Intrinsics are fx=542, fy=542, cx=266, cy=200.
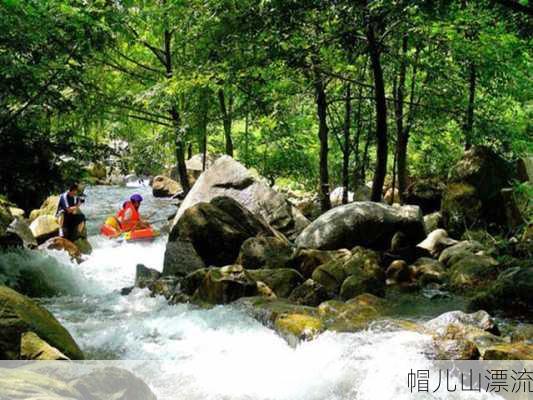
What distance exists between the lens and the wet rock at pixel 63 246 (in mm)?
10953

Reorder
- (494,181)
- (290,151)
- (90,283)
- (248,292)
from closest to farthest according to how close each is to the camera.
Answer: (248,292) < (90,283) < (494,181) < (290,151)

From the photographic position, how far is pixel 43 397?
3082 mm

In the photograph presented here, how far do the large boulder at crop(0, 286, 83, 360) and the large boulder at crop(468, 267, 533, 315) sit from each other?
16.0ft

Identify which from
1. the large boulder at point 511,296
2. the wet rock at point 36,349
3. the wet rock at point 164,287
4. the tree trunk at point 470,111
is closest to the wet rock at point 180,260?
the wet rock at point 164,287

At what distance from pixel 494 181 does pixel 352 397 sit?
7457mm

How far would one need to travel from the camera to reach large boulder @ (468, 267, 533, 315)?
6.71 m

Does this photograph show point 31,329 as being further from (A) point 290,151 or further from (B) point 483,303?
(A) point 290,151

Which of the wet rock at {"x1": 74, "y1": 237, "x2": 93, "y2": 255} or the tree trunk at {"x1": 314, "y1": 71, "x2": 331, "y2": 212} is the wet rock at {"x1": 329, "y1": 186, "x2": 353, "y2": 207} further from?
the wet rock at {"x1": 74, "y1": 237, "x2": 93, "y2": 255}

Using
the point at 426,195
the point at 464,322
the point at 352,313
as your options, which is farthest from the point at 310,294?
the point at 426,195

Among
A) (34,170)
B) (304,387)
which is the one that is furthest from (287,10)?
(304,387)

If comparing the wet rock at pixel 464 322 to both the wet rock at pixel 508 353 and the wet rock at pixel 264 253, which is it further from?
the wet rock at pixel 264 253

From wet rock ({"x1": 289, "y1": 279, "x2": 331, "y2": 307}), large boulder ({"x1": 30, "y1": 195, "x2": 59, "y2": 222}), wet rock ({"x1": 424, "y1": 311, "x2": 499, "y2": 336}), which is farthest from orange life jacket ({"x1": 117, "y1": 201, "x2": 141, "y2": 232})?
wet rock ({"x1": 424, "y1": 311, "x2": 499, "y2": 336})

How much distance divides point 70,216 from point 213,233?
3541mm

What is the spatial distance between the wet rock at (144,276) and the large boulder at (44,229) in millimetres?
3627
